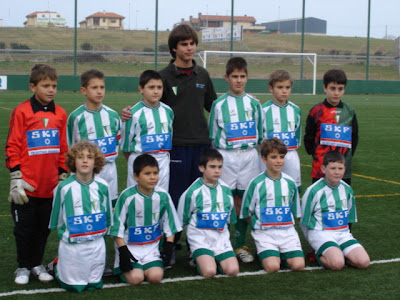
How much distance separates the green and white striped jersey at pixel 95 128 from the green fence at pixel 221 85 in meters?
21.4

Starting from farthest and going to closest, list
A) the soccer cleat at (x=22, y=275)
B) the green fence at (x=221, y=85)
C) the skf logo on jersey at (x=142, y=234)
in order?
the green fence at (x=221, y=85) → the skf logo on jersey at (x=142, y=234) → the soccer cleat at (x=22, y=275)

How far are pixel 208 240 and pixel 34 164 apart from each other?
159cm

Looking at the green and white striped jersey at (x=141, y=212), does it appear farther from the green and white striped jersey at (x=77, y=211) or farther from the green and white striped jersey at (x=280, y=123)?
the green and white striped jersey at (x=280, y=123)

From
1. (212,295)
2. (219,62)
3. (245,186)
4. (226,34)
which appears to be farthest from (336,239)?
(226,34)

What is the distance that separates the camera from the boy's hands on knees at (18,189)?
4625 mm

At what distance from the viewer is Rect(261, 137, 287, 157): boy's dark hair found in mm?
5211

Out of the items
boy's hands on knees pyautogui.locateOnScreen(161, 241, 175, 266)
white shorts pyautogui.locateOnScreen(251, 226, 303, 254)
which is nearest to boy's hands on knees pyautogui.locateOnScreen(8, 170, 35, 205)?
boy's hands on knees pyautogui.locateOnScreen(161, 241, 175, 266)

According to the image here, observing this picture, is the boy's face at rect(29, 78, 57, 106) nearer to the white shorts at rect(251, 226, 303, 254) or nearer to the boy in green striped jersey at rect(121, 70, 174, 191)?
the boy in green striped jersey at rect(121, 70, 174, 191)

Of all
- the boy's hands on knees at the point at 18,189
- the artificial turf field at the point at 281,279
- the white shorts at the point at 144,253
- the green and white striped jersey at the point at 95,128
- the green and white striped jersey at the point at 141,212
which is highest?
the green and white striped jersey at the point at 95,128

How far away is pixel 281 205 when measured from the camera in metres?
5.32

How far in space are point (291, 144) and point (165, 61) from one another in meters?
28.9

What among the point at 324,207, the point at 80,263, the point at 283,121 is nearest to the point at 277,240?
the point at 324,207

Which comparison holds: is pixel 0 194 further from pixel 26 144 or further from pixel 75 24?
pixel 75 24

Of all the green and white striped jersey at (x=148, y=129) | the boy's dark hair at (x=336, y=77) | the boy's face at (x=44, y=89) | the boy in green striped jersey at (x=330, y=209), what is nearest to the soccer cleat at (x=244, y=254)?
the boy in green striped jersey at (x=330, y=209)
